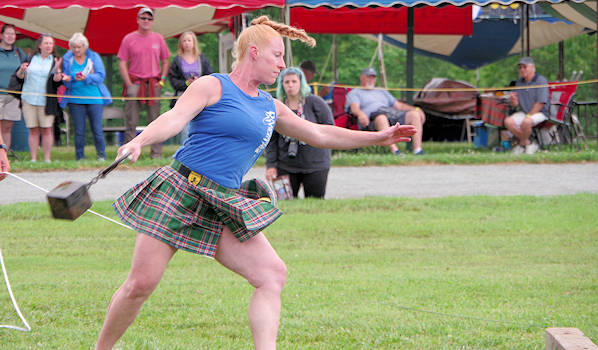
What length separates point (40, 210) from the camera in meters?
8.98

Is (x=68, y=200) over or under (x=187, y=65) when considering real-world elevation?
under

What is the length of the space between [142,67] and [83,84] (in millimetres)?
958

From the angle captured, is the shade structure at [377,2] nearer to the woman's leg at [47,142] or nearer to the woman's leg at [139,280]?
the woman's leg at [47,142]

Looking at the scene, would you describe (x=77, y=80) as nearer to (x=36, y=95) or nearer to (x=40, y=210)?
(x=36, y=95)

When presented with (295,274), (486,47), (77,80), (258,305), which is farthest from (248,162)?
(486,47)

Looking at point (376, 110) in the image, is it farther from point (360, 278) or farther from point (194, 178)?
point (194, 178)

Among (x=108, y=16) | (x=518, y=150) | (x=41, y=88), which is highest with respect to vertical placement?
(x=108, y=16)

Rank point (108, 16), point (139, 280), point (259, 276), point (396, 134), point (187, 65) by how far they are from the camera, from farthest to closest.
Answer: point (108, 16) → point (187, 65) → point (396, 134) → point (259, 276) → point (139, 280)

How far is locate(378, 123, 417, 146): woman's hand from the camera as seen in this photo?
A: 423 centimetres

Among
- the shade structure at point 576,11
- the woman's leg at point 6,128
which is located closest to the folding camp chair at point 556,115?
the shade structure at point 576,11

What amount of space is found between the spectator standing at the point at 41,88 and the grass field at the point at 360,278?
3760 mm

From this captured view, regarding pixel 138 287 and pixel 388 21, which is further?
pixel 388 21

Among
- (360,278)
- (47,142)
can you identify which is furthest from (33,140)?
(360,278)

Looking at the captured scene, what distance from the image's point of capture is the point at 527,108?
14234 millimetres
